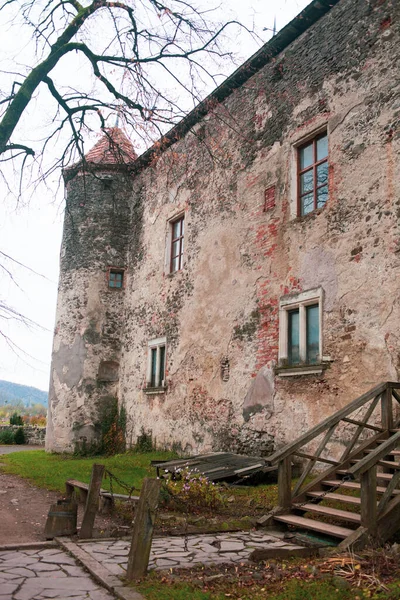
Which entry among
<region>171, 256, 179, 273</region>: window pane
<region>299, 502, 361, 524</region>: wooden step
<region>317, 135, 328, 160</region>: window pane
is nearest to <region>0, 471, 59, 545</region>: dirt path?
<region>299, 502, 361, 524</region>: wooden step

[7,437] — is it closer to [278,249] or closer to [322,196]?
[278,249]

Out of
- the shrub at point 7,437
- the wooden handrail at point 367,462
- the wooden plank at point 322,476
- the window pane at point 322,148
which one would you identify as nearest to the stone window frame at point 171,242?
the window pane at point 322,148

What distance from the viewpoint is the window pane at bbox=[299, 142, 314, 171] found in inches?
415

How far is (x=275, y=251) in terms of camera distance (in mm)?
10883

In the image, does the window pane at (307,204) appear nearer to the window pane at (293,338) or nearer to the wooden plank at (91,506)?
the window pane at (293,338)

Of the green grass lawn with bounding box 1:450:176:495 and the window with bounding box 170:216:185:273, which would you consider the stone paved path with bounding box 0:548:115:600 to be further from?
the window with bounding box 170:216:185:273

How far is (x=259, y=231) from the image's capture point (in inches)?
451

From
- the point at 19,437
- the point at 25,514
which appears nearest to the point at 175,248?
the point at 25,514

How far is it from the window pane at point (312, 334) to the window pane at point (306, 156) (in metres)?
2.90

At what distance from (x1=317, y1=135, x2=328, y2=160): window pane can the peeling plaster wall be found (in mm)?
285

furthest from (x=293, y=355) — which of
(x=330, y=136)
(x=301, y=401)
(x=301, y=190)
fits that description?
(x=330, y=136)

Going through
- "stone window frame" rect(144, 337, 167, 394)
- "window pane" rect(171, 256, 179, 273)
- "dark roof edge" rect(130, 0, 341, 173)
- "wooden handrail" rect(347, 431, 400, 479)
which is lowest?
"wooden handrail" rect(347, 431, 400, 479)

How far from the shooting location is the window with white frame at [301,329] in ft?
31.6

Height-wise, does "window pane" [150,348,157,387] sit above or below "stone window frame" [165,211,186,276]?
below
